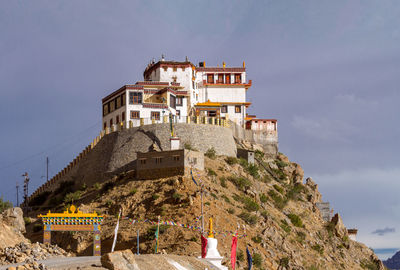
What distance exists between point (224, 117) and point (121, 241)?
33253mm

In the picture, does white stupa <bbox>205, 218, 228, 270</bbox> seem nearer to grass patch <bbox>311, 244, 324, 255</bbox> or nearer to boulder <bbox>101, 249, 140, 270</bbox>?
boulder <bbox>101, 249, 140, 270</bbox>

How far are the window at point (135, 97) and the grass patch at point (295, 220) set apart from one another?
21435 millimetres

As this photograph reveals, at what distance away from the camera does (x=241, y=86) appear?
82.0 meters

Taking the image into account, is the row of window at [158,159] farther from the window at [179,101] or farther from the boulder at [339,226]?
the boulder at [339,226]

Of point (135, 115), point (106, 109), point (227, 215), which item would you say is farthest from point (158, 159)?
point (106, 109)

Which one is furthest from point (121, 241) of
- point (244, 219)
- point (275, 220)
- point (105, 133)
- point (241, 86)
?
point (241, 86)

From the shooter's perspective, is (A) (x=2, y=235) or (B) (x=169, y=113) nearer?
(A) (x=2, y=235)

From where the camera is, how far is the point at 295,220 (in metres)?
59.5

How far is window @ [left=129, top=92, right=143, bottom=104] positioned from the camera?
225ft

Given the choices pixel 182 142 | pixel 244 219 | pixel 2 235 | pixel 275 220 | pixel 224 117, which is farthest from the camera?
pixel 224 117

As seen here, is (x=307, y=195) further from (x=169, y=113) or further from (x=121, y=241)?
(x=121, y=241)

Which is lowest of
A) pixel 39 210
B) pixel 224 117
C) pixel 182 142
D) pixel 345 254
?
pixel 345 254

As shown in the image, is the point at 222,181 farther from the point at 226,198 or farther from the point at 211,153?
the point at 211,153

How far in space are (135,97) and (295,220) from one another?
74.9 feet
